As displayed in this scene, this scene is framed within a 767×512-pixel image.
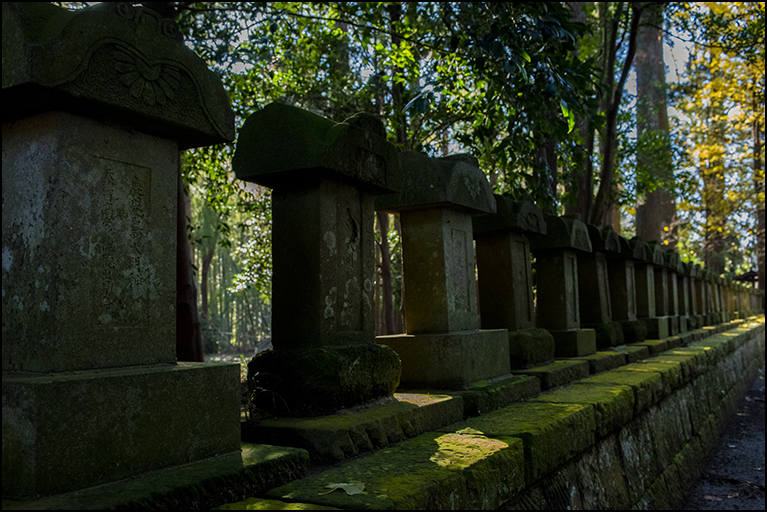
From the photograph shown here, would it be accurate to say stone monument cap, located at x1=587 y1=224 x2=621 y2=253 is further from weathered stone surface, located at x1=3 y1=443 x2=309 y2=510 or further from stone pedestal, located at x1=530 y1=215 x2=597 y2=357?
weathered stone surface, located at x1=3 y1=443 x2=309 y2=510

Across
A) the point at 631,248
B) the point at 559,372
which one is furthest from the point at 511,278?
the point at 631,248

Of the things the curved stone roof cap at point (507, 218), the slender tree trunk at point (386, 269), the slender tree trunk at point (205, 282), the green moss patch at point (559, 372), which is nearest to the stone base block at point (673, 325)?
the slender tree trunk at point (386, 269)

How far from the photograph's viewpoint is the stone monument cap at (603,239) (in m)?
6.29

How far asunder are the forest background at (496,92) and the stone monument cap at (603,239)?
0.38 meters

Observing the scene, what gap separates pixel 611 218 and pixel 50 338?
13822 mm

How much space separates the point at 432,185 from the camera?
3309 millimetres

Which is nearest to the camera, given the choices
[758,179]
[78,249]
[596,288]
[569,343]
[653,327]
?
[78,249]

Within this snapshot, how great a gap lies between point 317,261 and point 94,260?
0.99 m

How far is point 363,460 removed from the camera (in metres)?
2.11

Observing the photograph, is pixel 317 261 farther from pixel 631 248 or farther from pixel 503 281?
pixel 631 248

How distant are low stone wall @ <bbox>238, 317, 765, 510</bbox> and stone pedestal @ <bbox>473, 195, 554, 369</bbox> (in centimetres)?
38

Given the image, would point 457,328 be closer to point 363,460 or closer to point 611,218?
point 363,460

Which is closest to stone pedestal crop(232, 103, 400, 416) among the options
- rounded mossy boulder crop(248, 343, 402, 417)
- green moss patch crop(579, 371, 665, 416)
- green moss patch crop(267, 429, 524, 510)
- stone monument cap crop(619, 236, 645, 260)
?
rounded mossy boulder crop(248, 343, 402, 417)

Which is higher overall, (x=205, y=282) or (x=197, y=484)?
(x=205, y=282)
